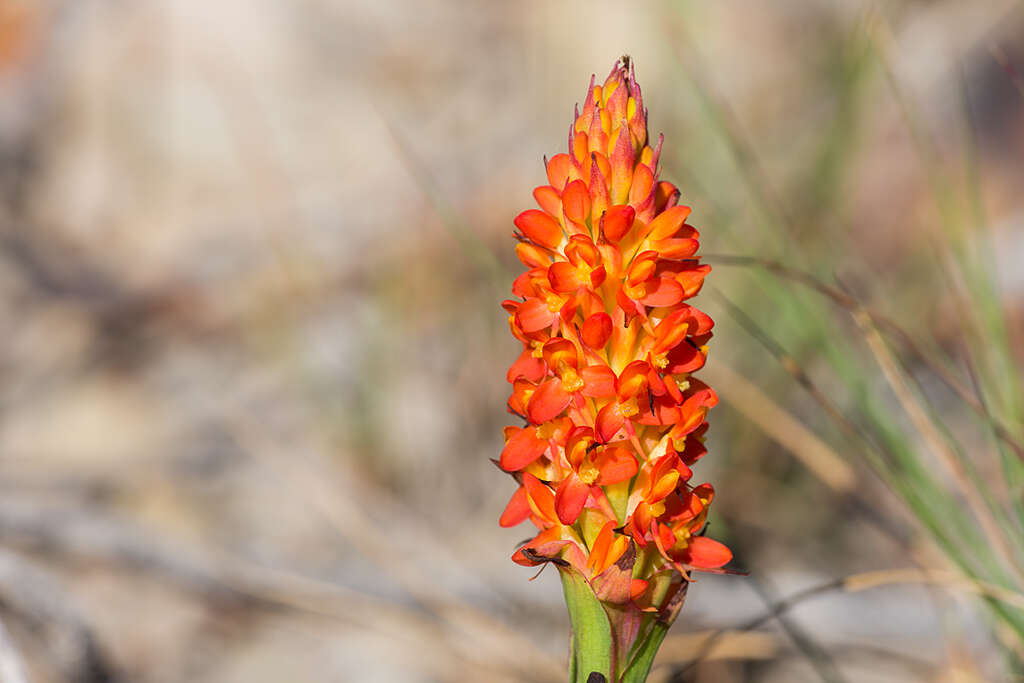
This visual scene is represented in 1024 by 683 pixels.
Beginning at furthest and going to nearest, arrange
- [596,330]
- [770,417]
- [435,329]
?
1. [435,329]
2. [770,417]
3. [596,330]

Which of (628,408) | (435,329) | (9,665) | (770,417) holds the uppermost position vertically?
(435,329)

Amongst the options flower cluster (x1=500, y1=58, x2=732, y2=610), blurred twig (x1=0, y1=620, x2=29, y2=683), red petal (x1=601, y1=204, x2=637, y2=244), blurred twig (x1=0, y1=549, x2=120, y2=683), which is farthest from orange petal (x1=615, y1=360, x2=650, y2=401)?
blurred twig (x1=0, y1=549, x2=120, y2=683)

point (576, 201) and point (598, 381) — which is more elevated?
point (576, 201)

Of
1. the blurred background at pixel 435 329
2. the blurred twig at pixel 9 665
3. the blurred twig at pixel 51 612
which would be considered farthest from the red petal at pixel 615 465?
the blurred twig at pixel 51 612

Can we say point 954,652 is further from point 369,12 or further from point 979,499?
point 369,12

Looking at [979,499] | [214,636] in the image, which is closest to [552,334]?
[979,499]

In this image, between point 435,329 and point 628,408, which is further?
point 435,329

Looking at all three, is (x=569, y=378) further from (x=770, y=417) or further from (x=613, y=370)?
(x=770, y=417)

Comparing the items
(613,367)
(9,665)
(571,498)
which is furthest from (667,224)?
(9,665)
